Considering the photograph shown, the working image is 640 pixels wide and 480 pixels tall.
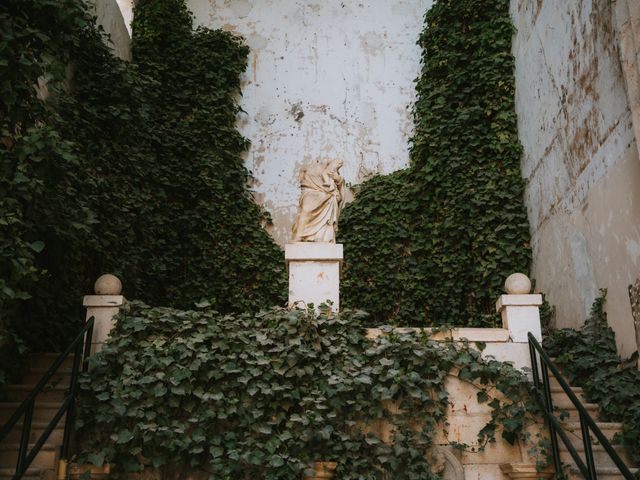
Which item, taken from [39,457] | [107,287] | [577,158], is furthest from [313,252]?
[577,158]

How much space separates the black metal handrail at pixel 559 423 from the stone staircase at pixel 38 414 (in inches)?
152

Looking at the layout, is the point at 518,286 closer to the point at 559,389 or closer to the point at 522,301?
the point at 522,301

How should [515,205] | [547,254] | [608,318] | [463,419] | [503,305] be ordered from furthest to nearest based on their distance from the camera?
1. [515,205]
2. [547,254]
3. [608,318]
4. [503,305]
5. [463,419]

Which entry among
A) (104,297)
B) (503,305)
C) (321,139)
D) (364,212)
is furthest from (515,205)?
(104,297)

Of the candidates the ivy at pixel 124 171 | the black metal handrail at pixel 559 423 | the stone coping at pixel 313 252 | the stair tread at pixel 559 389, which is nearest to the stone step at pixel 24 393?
the ivy at pixel 124 171

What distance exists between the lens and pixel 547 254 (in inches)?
358

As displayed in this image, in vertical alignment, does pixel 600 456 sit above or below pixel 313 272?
below

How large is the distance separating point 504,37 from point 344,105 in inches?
103

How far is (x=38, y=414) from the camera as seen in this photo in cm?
601

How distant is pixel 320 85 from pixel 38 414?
7.02m

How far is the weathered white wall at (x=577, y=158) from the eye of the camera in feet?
22.3

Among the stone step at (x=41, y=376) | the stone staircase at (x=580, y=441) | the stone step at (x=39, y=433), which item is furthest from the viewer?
the stone step at (x=41, y=376)

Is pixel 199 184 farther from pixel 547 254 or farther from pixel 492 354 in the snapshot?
pixel 492 354

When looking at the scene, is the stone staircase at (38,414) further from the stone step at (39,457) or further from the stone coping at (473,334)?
the stone coping at (473,334)
